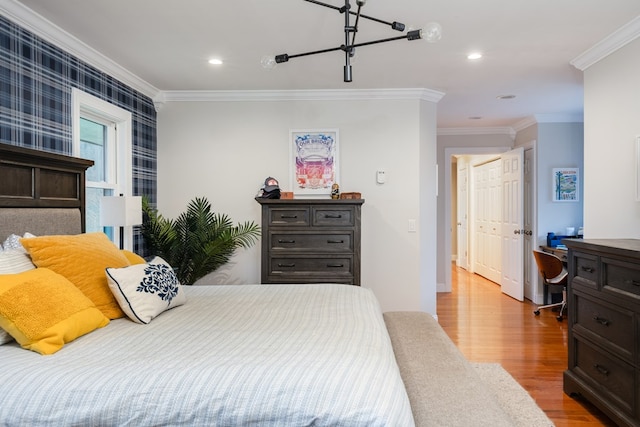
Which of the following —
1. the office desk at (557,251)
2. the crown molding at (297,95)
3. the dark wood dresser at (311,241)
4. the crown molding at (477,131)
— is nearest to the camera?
the dark wood dresser at (311,241)

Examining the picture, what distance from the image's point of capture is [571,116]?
538 cm

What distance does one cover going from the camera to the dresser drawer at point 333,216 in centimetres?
384

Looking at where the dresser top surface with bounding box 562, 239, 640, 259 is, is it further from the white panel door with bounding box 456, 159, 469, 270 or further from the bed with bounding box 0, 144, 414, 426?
the white panel door with bounding box 456, 159, 469, 270

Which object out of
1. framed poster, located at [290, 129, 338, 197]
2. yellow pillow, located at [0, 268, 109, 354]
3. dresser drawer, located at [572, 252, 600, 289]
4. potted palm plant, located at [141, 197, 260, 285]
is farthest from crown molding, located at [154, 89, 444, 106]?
yellow pillow, located at [0, 268, 109, 354]

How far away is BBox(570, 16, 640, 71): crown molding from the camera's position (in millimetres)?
2729

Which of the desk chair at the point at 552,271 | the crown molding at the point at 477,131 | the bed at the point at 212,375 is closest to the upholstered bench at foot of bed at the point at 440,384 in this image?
the bed at the point at 212,375

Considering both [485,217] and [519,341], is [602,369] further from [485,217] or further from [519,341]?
[485,217]

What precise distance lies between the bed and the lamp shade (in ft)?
4.25

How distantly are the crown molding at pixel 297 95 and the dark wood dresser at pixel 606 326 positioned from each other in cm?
221

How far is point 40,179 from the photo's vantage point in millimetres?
2512

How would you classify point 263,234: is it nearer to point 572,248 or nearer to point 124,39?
point 124,39

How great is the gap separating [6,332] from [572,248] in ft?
9.82

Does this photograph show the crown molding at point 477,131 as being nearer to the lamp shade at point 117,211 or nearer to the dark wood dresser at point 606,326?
the dark wood dresser at point 606,326

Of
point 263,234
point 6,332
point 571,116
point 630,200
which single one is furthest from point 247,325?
point 571,116
